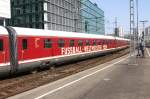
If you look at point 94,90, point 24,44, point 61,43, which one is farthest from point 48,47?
point 94,90

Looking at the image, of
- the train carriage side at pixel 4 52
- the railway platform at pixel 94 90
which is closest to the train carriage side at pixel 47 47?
the train carriage side at pixel 4 52

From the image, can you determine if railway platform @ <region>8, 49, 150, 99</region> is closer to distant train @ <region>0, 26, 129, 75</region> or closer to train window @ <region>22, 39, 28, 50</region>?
distant train @ <region>0, 26, 129, 75</region>

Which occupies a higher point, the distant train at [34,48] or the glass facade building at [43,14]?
the glass facade building at [43,14]

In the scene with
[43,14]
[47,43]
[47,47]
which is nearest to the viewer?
[47,47]

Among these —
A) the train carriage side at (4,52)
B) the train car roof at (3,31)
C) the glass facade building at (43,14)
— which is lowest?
the train carriage side at (4,52)

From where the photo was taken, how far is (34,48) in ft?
71.2

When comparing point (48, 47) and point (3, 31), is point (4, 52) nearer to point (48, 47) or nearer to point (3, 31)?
point (3, 31)

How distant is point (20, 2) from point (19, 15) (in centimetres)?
346

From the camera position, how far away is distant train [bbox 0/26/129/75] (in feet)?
59.8

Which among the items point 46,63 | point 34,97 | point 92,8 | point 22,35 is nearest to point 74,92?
point 34,97

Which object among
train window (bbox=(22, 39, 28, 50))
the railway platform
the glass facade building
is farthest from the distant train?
the glass facade building

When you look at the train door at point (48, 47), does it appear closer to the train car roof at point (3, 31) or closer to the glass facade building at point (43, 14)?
the train car roof at point (3, 31)

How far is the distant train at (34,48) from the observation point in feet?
59.8

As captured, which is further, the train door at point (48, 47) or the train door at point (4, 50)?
the train door at point (48, 47)
